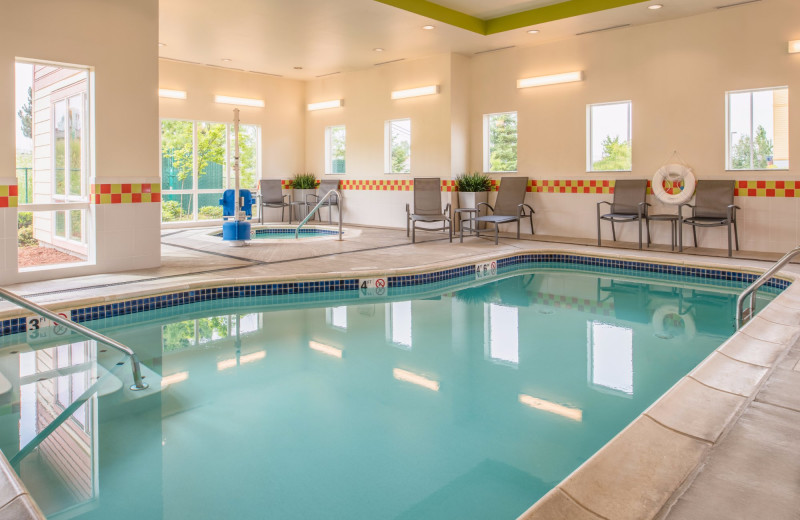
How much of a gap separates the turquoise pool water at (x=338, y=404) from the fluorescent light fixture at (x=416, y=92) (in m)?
5.26

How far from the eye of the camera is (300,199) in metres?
11.9

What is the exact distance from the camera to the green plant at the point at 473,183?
9320 millimetres

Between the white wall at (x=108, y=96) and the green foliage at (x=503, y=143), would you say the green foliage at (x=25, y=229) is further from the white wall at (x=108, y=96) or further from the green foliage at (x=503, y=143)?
the green foliage at (x=503, y=143)

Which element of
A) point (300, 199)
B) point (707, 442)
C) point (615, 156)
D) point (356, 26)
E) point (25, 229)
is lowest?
point (707, 442)

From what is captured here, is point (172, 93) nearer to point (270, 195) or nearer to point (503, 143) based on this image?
point (270, 195)

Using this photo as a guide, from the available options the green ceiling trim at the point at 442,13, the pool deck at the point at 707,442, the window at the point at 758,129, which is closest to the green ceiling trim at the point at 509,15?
the green ceiling trim at the point at 442,13

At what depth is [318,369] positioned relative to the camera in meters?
3.55

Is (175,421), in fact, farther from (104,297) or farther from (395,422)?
(104,297)

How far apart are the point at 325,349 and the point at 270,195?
7782mm

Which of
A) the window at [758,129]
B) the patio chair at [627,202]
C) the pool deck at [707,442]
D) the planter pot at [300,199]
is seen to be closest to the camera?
the pool deck at [707,442]

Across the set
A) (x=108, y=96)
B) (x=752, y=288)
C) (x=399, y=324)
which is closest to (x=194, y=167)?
(x=108, y=96)

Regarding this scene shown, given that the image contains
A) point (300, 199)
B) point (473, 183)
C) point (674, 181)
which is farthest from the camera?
point (300, 199)

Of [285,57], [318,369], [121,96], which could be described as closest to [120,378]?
[318,369]

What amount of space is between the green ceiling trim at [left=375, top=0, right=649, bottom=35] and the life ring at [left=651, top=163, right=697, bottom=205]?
2.03 meters
